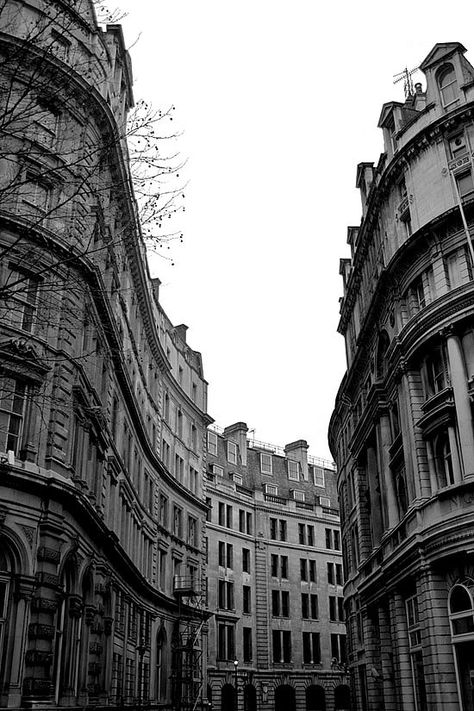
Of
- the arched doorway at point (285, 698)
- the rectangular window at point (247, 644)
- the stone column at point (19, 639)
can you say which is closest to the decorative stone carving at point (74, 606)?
the stone column at point (19, 639)

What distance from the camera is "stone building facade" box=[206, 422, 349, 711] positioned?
61656 mm

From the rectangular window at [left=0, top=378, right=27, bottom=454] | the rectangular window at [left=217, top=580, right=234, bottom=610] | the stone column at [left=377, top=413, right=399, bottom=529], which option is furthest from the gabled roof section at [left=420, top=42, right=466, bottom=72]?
the rectangular window at [left=217, top=580, right=234, bottom=610]

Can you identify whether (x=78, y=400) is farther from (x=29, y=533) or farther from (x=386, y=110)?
(x=386, y=110)

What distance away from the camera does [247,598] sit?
214 feet

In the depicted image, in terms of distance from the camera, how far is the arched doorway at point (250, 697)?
6197 centimetres

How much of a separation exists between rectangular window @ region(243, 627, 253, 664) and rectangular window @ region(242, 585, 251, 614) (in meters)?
1.53

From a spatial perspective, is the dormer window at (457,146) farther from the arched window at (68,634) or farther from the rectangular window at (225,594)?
the rectangular window at (225,594)

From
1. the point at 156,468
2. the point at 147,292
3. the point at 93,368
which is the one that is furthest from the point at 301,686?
the point at 93,368

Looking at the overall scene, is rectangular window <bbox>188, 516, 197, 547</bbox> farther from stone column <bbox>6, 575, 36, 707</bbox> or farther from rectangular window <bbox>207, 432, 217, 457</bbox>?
stone column <bbox>6, 575, 36, 707</bbox>

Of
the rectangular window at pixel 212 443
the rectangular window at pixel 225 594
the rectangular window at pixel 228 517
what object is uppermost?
the rectangular window at pixel 212 443

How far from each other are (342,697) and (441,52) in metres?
59.0

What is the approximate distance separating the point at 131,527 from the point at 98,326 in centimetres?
1343

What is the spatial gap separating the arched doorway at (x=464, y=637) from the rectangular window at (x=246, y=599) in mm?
42477

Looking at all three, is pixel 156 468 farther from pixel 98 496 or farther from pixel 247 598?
pixel 247 598
